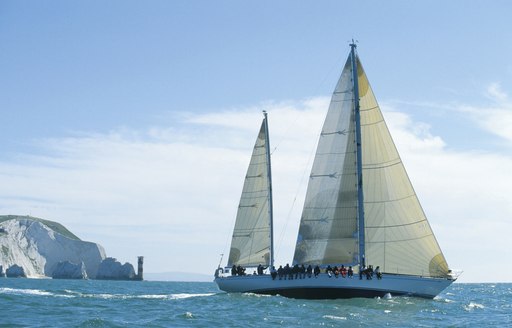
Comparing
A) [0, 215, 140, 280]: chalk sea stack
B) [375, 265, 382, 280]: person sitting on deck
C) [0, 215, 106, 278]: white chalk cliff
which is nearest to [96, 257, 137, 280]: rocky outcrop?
[0, 215, 140, 280]: chalk sea stack

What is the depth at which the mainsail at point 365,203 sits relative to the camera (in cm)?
4453

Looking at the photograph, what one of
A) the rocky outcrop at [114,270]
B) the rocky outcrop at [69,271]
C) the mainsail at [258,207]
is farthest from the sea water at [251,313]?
the rocky outcrop at [114,270]

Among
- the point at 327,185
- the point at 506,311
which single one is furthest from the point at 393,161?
the point at 506,311

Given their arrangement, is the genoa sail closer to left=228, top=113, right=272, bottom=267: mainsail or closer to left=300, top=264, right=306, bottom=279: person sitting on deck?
left=300, top=264, right=306, bottom=279: person sitting on deck

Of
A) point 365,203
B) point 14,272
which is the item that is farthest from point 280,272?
point 14,272

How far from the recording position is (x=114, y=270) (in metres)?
151

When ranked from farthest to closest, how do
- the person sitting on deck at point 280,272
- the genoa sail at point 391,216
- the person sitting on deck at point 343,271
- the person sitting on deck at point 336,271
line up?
the person sitting on deck at point 280,272, the genoa sail at point 391,216, the person sitting on deck at point 336,271, the person sitting on deck at point 343,271

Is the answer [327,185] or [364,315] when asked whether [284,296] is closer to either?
[327,185]

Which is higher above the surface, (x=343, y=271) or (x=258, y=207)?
(x=258, y=207)

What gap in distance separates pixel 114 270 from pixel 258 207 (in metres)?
104

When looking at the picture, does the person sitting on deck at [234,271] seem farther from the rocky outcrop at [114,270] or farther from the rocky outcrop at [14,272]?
the rocky outcrop at [114,270]

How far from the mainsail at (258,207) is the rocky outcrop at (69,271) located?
100 m

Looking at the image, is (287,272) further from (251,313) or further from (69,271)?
(69,271)

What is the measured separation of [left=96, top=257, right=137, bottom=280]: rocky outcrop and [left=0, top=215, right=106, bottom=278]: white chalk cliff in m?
6.42
